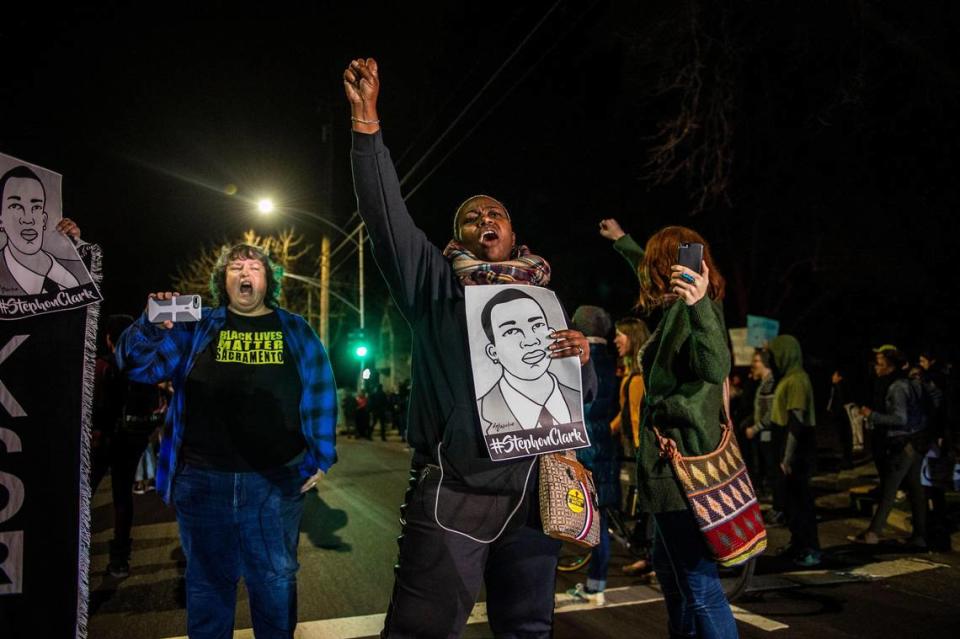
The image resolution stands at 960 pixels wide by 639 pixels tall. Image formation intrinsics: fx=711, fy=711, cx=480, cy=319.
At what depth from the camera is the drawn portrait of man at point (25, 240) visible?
313cm

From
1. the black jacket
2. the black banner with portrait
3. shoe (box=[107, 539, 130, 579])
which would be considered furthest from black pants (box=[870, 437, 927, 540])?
the black banner with portrait

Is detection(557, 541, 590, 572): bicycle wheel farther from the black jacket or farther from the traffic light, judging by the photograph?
the traffic light

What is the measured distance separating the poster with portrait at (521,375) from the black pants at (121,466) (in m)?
4.31

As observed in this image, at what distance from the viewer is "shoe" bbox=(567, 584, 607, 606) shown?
4.96 meters

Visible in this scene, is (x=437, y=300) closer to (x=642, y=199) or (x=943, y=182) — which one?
(x=943, y=182)

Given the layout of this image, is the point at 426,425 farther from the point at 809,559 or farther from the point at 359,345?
the point at 359,345

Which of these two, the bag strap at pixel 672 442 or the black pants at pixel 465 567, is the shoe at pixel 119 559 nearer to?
the black pants at pixel 465 567

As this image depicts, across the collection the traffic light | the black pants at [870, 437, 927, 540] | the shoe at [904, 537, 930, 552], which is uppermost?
the traffic light

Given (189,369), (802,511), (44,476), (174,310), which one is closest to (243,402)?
(189,369)

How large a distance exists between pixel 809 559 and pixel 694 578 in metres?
4.01

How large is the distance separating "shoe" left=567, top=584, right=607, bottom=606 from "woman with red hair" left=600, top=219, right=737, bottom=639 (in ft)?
6.40

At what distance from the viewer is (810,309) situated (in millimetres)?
26141

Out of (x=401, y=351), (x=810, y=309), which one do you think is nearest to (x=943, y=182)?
(x=810, y=309)

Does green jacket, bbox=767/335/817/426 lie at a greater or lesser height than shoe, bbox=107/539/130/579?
greater
